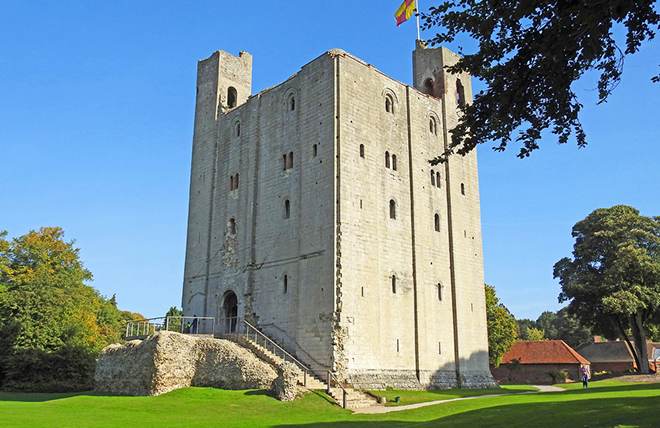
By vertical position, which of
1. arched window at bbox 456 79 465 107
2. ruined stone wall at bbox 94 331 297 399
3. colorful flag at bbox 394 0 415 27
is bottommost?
ruined stone wall at bbox 94 331 297 399

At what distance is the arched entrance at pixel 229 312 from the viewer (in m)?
32.9

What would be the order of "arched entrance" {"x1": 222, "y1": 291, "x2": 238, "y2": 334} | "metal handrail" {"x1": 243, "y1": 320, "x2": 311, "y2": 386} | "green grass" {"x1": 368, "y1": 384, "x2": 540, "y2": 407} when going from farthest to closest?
"arched entrance" {"x1": 222, "y1": 291, "x2": 238, "y2": 334}
"metal handrail" {"x1": 243, "y1": 320, "x2": 311, "y2": 386}
"green grass" {"x1": 368, "y1": 384, "x2": 540, "y2": 407}

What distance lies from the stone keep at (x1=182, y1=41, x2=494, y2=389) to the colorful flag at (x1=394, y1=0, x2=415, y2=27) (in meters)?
4.24

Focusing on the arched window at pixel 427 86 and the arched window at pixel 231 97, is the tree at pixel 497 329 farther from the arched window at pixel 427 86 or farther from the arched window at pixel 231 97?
the arched window at pixel 231 97

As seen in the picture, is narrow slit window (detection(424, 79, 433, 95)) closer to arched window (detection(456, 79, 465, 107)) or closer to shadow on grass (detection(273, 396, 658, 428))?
arched window (detection(456, 79, 465, 107))

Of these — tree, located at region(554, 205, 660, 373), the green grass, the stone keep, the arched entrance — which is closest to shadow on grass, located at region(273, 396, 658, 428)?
the green grass

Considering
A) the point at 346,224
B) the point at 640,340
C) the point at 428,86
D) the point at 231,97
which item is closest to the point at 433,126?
the point at 428,86

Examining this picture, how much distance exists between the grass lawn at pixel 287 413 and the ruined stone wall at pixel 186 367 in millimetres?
1005

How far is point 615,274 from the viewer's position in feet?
127

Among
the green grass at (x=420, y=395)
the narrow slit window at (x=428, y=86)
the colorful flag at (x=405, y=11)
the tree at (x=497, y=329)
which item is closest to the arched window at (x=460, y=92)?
the narrow slit window at (x=428, y=86)

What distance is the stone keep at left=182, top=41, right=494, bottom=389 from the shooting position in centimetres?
2769

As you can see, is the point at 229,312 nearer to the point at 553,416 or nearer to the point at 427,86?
the point at 427,86

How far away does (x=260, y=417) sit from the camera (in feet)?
63.0

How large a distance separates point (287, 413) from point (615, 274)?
28.5 m
